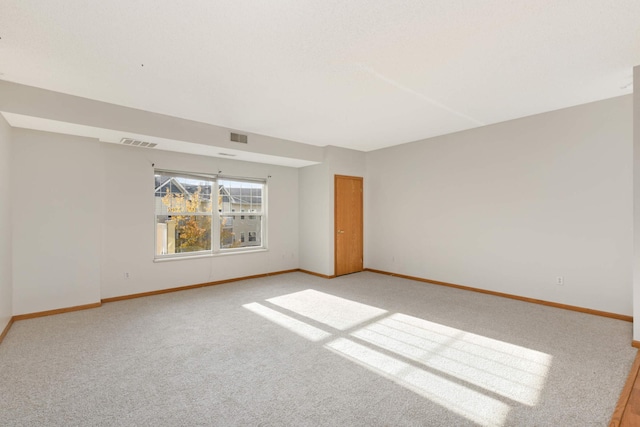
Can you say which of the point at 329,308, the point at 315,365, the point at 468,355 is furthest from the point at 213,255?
the point at 468,355

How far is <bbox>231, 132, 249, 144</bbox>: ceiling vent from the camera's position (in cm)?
475

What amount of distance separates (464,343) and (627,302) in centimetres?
225

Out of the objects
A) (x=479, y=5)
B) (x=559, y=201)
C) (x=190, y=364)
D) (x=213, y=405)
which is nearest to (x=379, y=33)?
(x=479, y=5)

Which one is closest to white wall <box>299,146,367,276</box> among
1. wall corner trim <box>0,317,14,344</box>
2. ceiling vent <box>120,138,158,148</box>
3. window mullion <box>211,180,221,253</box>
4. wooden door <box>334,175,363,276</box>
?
wooden door <box>334,175,363,276</box>

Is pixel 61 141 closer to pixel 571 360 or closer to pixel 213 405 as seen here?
pixel 213 405

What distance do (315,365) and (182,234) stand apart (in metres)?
3.64

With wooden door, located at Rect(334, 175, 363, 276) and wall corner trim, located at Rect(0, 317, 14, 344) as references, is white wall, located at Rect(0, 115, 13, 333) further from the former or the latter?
wooden door, located at Rect(334, 175, 363, 276)

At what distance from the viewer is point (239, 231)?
5.95 m

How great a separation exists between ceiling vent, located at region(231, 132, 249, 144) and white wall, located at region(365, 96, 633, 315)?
291 centimetres

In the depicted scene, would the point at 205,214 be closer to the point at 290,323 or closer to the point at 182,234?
the point at 182,234

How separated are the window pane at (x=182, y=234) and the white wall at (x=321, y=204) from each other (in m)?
2.02

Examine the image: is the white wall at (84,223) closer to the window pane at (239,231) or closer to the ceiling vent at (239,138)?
the window pane at (239,231)

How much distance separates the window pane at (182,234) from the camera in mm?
4965

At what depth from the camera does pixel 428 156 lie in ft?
18.1
